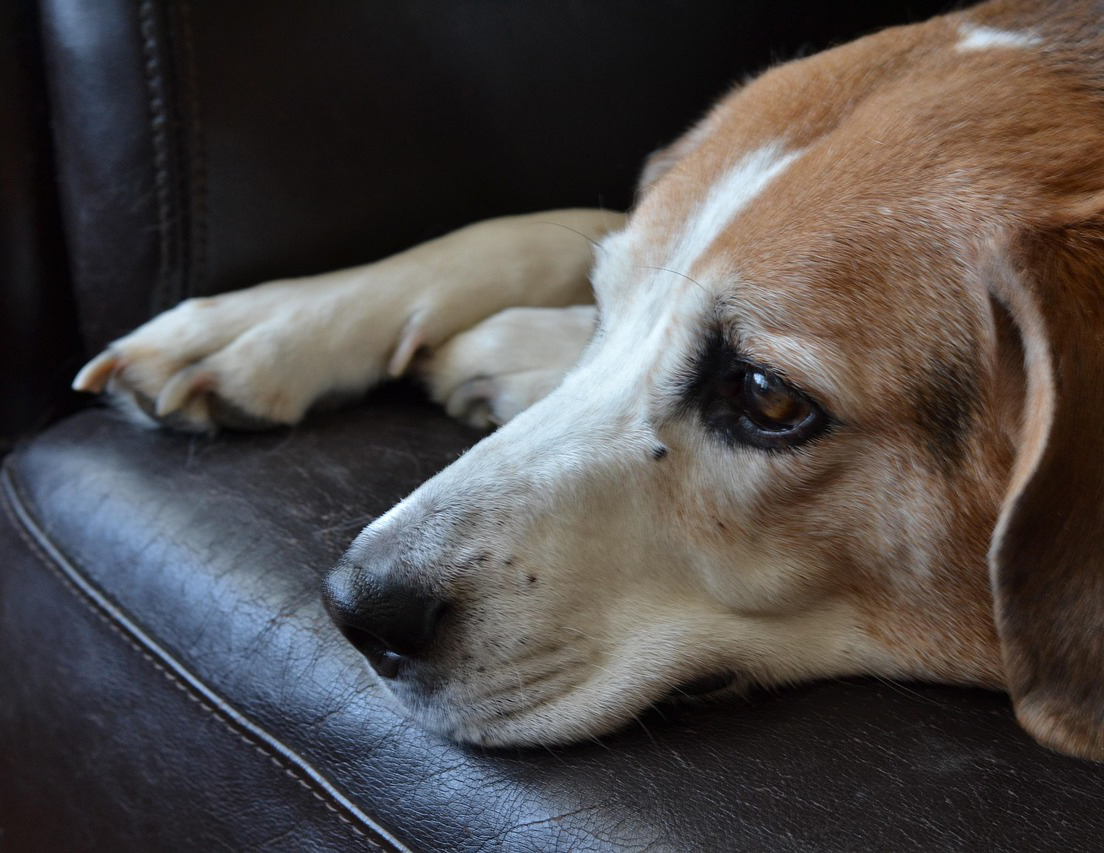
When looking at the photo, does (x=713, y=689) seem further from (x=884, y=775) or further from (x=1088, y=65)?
(x=1088, y=65)

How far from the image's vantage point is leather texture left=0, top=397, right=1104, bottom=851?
99 cm

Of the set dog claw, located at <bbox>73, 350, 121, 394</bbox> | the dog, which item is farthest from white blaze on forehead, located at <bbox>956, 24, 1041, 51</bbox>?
dog claw, located at <bbox>73, 350, 121, 394</bbox>

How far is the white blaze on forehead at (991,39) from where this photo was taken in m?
1.31

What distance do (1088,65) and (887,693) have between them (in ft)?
2.47

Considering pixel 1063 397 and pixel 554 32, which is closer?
pixel 1063 397

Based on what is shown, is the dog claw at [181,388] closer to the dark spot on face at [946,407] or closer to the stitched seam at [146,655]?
the stitched seam at [146,655]

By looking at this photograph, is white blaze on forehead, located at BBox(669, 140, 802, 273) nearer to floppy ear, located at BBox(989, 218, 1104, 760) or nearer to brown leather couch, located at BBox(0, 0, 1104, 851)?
floppy ear, located at BBox(989, 218, 1104, 760)

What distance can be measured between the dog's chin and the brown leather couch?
0.7 inches

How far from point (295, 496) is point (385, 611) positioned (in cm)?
40

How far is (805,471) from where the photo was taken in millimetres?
1142

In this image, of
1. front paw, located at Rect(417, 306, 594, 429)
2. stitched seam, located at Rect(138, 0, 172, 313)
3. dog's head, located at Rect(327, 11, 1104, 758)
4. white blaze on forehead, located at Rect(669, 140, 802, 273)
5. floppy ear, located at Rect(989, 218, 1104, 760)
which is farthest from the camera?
front paw, located at Rect(417, 306, 594, 429)

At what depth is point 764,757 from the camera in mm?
1049

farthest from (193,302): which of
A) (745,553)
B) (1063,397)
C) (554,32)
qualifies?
(1063,397)

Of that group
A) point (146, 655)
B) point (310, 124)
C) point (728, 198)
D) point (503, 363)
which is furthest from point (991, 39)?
point (146, 655)
